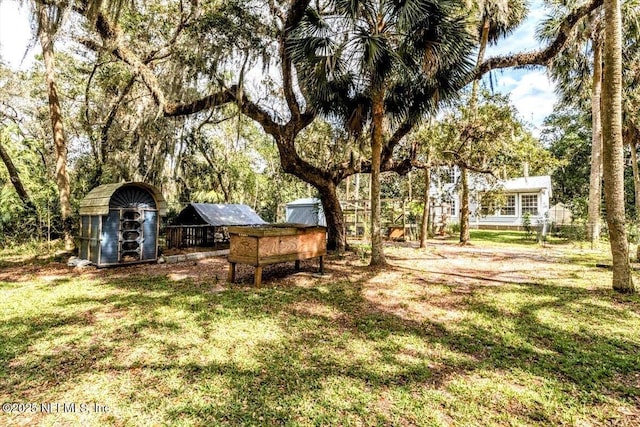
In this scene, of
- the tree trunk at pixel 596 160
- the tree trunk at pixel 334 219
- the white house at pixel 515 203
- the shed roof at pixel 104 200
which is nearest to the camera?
the shed roof at pixel 104 200

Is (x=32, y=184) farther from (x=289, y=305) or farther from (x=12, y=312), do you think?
(x=289, y=305)

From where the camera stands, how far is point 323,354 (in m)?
3.12

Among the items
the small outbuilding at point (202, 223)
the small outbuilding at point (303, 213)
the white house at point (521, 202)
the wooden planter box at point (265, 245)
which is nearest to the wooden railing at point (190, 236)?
the small outbuilding at point (202, 223)

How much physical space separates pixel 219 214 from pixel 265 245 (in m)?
6.32

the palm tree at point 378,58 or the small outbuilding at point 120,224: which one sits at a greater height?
the palm tree at point 378,58

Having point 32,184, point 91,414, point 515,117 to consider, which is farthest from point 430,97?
point 32,184

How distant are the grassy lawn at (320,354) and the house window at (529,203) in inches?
672

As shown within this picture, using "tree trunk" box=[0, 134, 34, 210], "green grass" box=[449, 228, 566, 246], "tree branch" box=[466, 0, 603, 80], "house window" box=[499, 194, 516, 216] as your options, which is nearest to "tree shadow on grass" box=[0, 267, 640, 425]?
"tree branch" box=[466, 0, 603, 80]

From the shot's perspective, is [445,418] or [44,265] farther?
[44,265]

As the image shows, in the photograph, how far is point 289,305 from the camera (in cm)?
467

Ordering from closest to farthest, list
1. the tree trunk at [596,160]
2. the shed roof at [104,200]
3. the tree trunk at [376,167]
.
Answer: the tree trunk at [376,167] < the shed roof at [104,200] < the tree trunk at [596,160]

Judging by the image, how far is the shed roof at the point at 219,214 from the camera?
34.8 ft

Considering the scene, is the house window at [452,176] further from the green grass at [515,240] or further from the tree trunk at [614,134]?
the tree trunk at [614,134]

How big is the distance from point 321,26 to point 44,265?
8.18 metres
